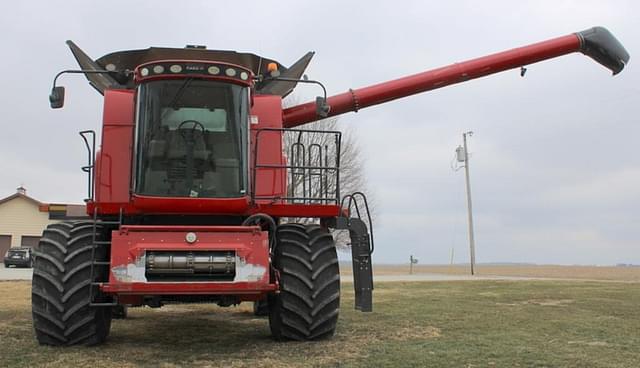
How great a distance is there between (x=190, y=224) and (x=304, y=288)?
153 cm

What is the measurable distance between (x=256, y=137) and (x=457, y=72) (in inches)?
213

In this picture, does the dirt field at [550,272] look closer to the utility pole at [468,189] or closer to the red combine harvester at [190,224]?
the utility pole at [468,189]

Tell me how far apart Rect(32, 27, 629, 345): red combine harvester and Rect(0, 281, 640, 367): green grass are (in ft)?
1.61

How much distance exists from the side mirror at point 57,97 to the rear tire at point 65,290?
4.85 ft

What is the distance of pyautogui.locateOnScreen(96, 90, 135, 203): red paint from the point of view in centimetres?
734

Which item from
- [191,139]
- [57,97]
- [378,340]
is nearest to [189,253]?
[191,139]

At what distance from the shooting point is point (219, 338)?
8039 mm

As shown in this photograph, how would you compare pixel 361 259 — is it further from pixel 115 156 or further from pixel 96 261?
pixel 115 156

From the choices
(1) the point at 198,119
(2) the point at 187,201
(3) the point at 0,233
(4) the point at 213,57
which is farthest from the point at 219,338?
(3) the point at 0,233

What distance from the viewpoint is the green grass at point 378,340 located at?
627 centimetres

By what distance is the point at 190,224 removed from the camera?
278 inches

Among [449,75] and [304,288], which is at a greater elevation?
[449,75]

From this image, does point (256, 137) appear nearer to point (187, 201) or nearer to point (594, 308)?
point (187, 201)

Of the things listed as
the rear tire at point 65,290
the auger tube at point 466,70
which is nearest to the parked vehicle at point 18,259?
the auger tube at point 466,70
